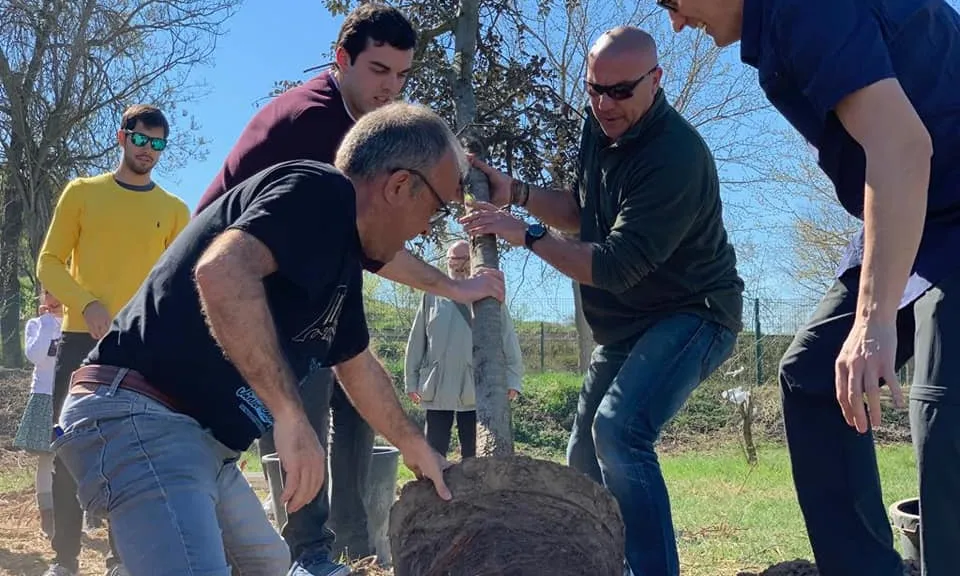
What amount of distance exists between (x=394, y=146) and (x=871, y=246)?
1.23 metres

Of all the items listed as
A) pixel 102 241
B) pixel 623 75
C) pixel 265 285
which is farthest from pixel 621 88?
pixel 102 241

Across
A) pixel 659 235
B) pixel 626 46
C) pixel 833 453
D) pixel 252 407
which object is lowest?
pixel 833 453

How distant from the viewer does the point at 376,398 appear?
288 centimetres

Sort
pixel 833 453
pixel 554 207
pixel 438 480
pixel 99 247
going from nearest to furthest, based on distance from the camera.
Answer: pixel 833 453 < pixel 438 480 < pixel 554 207 < pixel 99 247

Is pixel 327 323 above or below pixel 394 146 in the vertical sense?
below

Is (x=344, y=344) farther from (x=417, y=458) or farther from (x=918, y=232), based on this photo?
(x=918, y=232)

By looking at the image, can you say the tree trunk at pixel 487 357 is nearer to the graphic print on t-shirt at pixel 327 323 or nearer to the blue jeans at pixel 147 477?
the graphic print on t-shirt at pixel 327 323

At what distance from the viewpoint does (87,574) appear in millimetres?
4688

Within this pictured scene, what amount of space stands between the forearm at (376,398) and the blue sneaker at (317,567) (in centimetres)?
84

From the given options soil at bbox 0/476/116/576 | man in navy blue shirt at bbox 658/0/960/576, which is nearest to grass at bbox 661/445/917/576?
man in navy blue shirt at bbox 658/0/960/576

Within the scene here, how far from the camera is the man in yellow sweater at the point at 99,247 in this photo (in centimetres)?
436

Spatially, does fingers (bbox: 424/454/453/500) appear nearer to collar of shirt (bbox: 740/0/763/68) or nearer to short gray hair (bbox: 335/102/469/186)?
short gray hair (bbox: 335/102/469/186)

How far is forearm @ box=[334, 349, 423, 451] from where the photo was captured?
9.35 feet

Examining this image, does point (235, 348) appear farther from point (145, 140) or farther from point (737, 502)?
point (737, 502)
